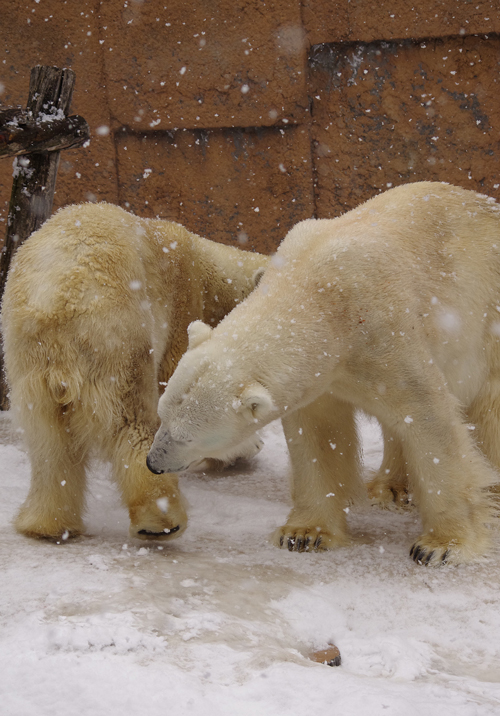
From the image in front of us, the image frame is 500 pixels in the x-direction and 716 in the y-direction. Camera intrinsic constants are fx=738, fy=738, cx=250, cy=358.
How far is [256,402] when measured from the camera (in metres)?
2.18

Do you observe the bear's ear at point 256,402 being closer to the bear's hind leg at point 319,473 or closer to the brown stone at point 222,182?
the bear's hind leg at point 319,473

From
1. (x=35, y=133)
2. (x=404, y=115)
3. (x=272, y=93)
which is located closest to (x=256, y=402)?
(x=35, y=133)

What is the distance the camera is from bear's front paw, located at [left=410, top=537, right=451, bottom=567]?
2.76 meters

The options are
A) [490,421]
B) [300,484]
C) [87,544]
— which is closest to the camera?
[87,544]

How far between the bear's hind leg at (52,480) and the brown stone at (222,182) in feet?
11.3

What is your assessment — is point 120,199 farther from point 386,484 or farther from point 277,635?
point 277,635

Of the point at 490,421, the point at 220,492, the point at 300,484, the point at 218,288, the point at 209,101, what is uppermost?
the point at 209,101

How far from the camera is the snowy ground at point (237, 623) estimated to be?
161 cm

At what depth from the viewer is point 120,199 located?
5.88 metres

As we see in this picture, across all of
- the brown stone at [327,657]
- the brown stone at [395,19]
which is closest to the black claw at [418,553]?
the brown stone at [327,657]

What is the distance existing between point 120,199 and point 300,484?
357cm

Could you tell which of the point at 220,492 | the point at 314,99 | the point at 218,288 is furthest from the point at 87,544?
the point at 314,99

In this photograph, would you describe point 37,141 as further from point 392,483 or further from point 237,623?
point 237,623

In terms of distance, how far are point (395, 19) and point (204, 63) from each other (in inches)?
55.6
